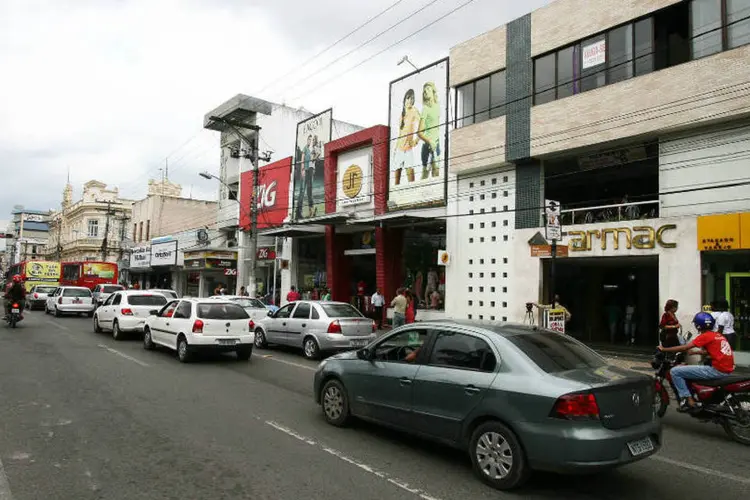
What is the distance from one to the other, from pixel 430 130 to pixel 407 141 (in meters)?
1.29

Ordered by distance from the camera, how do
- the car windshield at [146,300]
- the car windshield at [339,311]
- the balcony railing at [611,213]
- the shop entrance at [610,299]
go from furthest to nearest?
the shop entrance at [610,299] → the car windshield at [146,300] → the balcony railing at [611,213] → the car windshield at [339,311]

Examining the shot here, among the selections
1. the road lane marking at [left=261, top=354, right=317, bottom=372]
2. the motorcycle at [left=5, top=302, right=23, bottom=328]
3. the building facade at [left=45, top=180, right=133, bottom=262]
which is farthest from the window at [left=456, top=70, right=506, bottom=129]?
the building facade at [left=45, top=180, right=133, bottom=262]

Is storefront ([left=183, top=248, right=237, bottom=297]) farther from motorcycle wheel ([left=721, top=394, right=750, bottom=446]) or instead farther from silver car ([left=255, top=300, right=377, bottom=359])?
motorcycle wheel ([left=721, top=394, right=750, bottom=446])

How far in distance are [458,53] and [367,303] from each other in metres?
11.7

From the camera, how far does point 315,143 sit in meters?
28.2

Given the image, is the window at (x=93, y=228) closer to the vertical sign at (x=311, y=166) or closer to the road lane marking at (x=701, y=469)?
the vertical sign at (x=311, y=166)

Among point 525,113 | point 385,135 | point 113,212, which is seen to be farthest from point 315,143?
point 113,212

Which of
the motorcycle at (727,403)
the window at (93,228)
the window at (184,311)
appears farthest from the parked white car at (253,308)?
the window at (93,228)

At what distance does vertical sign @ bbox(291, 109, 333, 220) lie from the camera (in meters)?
27.5

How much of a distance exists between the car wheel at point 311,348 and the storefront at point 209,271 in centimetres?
2212

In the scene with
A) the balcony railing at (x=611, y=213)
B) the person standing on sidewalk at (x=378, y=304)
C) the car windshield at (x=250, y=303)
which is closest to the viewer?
the balcony railing at (x=611, y=213)

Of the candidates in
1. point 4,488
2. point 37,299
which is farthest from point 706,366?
point 37,299

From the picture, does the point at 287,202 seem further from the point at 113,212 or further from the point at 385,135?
the point at 113,212

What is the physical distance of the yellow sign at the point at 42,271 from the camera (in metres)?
38.4
